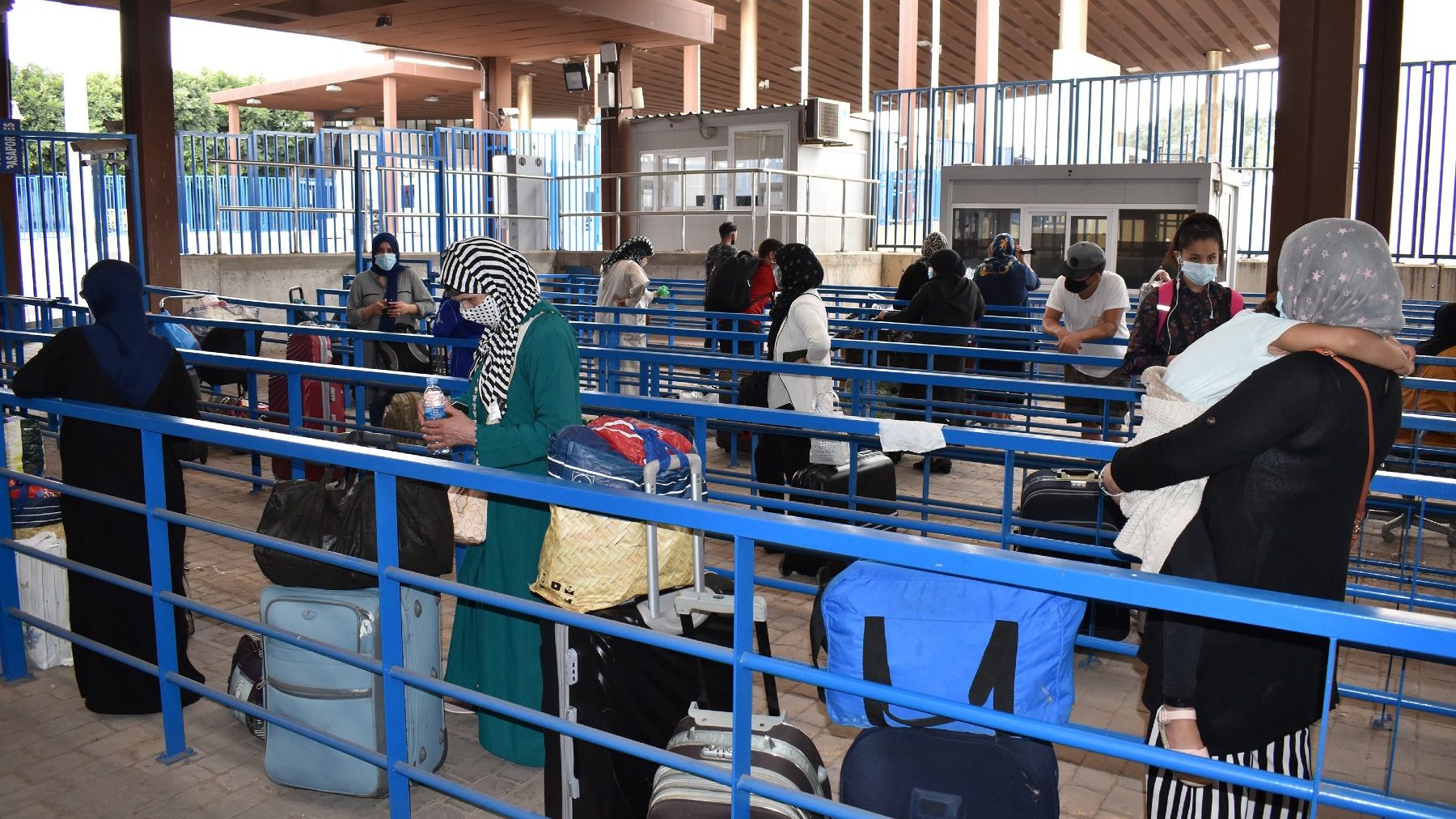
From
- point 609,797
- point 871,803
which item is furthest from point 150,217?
point 871,803

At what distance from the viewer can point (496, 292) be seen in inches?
147

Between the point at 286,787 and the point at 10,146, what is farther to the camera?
the point at 10,146

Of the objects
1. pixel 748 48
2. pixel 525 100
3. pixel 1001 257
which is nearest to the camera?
pixel 1001 257

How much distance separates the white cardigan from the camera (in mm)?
6219

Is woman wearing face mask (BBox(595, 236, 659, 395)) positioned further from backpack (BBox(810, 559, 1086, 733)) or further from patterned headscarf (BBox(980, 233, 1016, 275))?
backpack (BBox(810, 559, 1086, 733))

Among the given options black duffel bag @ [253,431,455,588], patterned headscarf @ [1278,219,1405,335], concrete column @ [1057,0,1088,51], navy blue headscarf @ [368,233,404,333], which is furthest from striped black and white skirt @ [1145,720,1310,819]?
concrete column @ [1057,0,1088,51]

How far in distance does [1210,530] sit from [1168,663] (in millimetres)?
284

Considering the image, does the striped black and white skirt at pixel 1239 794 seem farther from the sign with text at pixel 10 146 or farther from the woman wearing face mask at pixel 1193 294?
the sign with text at pixel 10 146

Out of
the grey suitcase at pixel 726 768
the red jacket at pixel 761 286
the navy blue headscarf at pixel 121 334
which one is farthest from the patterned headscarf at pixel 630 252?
the grey suitcase at pixel 726 768

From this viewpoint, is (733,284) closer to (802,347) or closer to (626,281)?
(626,281)

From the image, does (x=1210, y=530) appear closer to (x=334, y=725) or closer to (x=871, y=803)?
(x=871, y=803)

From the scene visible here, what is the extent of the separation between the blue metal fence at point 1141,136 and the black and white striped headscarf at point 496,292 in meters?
15.1

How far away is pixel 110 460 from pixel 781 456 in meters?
3.75

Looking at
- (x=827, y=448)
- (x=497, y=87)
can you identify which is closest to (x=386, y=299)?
(x=827, y=448)
